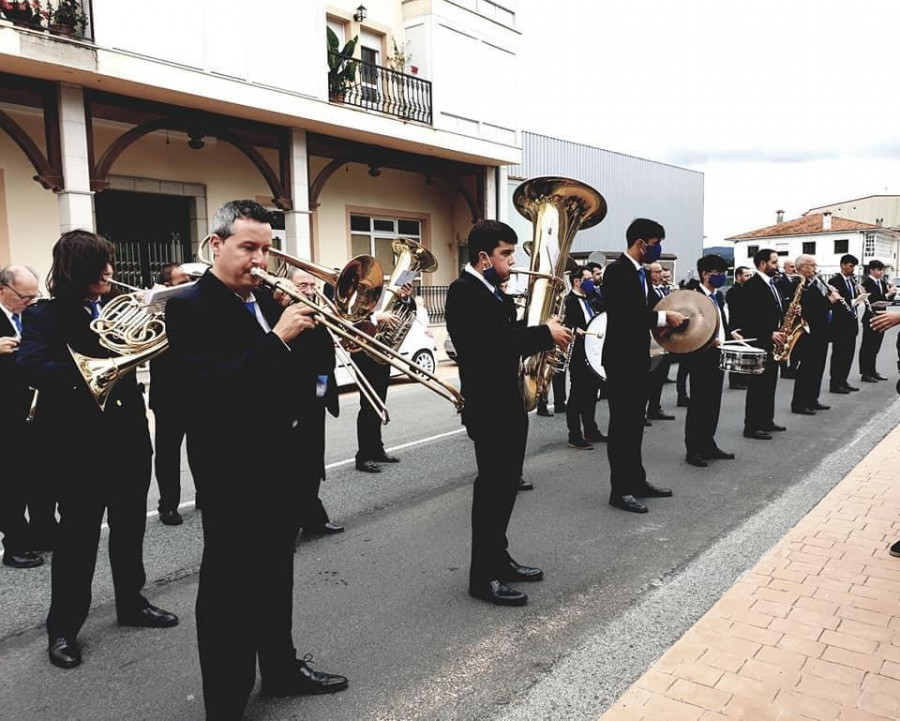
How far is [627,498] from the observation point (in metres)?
5.52

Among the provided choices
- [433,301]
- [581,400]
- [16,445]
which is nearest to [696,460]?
[581,400]

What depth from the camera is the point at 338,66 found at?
14.8 meters

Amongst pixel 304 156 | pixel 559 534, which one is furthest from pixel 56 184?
pixel 559 534

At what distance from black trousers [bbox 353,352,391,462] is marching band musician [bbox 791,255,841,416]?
18.5 feet

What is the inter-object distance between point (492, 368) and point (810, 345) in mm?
7165

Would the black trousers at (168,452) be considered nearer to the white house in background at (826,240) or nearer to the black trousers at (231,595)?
the black trousers at (231,595)

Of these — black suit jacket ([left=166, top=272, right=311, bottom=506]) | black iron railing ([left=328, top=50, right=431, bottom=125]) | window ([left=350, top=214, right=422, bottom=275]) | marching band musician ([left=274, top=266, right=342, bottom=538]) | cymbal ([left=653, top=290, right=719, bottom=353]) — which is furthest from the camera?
window ([left=350, top=214, right=422, bottom=275])

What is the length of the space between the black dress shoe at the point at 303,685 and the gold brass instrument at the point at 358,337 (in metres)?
1.37

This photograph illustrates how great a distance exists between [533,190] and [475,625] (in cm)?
310

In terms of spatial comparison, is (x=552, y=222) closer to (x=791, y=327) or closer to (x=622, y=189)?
(x=791, y=327)

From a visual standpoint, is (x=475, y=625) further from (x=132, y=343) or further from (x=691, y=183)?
(x=691, y=183)

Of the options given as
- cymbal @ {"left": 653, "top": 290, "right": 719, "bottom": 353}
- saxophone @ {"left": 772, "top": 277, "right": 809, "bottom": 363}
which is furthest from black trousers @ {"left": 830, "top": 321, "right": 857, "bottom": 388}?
cymbal @ {"left": 653, "top": 290, "right": 719, "bottom": 353}

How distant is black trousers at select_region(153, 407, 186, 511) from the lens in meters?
5.25

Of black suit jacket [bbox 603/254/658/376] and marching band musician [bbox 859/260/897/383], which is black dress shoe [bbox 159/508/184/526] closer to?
black suit jacket [bbox 603/254/658/376]
